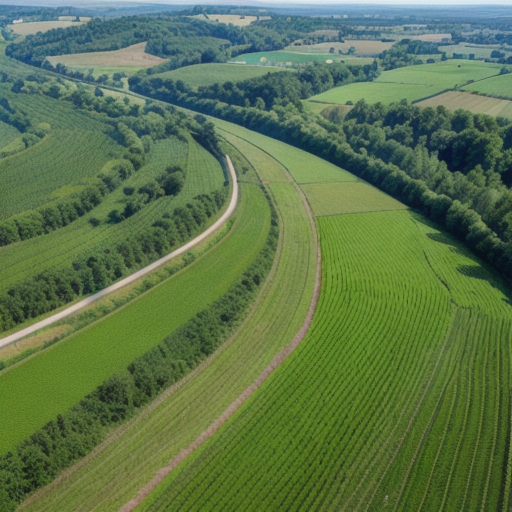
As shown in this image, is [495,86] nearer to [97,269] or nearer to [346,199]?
[346,199]

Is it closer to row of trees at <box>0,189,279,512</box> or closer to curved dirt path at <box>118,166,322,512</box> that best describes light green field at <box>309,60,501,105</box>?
curved dirt path at <box>118,166,322,512</box>

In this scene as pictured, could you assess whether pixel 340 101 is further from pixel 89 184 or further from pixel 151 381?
pixel 151 381

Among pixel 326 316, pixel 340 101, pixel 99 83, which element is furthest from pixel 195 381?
pixel 99 83

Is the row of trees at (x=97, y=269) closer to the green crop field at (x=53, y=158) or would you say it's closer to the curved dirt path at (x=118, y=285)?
the curved dirt path at (x=118, y=285)

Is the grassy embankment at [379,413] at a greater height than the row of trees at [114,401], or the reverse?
the row of trees at [114,401]

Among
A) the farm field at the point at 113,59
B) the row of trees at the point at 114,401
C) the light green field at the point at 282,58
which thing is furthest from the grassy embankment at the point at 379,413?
the light green field at the point at 282,58

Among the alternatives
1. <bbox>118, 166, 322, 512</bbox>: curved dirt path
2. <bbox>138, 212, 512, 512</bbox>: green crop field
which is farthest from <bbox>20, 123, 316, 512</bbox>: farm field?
<bbox>138, 212, 512, 512</bbox>: green crop field
